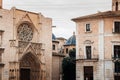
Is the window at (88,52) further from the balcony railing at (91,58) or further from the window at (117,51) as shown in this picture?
the window at (117,51)

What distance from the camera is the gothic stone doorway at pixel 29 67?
49.7m

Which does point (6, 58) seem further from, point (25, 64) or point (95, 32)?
point (95, 32)

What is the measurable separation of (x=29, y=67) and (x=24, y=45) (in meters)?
3.63

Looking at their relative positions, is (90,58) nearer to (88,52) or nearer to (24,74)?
(88,52)

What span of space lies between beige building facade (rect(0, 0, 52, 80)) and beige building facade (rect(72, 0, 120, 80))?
497 centimetres

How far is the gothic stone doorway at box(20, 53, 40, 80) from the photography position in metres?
49.7

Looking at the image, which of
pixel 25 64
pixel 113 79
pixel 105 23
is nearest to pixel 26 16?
pixel 25 64

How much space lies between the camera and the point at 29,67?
2002 inches

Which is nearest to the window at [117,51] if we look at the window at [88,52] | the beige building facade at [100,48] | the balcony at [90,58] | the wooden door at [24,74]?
the beige building facade at [100,48]

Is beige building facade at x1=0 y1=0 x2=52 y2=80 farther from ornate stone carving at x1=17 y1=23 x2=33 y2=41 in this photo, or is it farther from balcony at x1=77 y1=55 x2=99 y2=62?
balcony at x1=77 y1=55 x2=99 y2=62

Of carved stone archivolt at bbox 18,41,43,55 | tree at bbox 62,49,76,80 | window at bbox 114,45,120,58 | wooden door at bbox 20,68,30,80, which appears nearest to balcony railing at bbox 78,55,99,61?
window at bbox 114,45,120,58

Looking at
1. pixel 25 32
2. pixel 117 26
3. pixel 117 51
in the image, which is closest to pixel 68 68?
pixel 25 32

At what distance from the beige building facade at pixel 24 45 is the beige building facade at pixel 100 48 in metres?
4.97

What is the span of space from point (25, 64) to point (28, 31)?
433 cm
